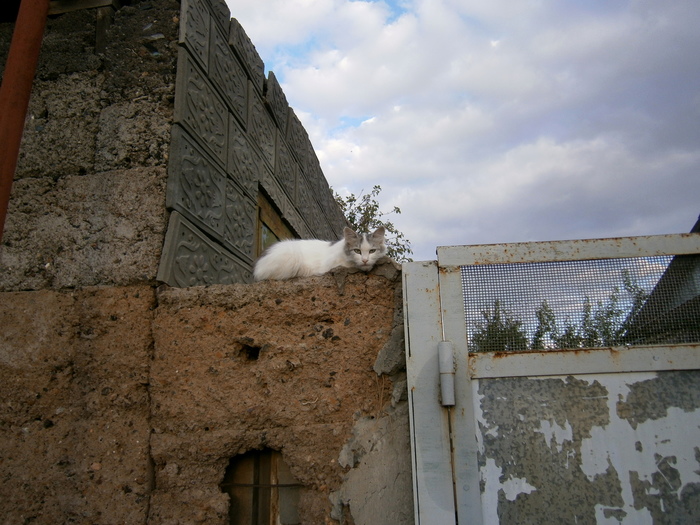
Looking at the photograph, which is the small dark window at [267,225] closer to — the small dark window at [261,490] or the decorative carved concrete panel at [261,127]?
the decorative carved concrete panel at [261,127]

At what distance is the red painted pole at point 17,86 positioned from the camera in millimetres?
2398

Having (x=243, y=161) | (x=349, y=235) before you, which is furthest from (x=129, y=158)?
(x=349, y=235)

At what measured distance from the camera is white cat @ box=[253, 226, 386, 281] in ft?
9.19

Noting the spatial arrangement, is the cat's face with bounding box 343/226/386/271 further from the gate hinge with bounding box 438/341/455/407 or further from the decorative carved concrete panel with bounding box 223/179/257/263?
the decorative carved concrete panel with bounding box 223/179/257/263

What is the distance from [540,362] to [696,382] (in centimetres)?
56

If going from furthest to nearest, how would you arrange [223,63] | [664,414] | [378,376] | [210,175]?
[223,63] < [210,175] < [378,376] < [664,414]

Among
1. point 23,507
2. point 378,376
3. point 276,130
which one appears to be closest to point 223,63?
point 276,130

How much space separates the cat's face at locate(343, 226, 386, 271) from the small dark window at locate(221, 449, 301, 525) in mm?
1004

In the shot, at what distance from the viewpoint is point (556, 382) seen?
6.89 ft

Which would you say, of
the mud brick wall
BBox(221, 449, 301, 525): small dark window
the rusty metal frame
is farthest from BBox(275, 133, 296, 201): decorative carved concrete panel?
the rusty metal frame

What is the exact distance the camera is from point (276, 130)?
5.04 meters

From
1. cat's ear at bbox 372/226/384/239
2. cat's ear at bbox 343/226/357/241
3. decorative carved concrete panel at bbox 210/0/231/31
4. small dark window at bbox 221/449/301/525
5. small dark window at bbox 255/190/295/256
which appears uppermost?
decorative carved concrete panel at bbox 210/0/231/31

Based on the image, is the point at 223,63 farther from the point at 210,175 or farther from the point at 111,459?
the point at 111,459

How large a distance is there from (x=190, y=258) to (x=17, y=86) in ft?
3.75
